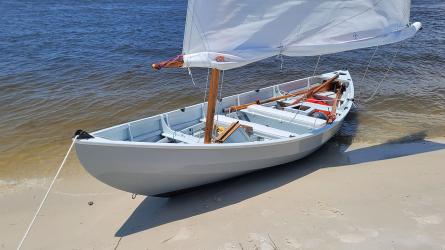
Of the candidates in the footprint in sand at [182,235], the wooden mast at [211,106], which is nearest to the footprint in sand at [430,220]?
the footprint in sand at [182,235]

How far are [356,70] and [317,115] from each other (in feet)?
31.8

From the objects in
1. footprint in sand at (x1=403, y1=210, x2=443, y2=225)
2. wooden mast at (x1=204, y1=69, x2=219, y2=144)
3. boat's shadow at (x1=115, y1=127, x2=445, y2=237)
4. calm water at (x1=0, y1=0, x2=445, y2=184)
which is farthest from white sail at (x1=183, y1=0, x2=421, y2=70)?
footprint in sand at (x1=403, y1=210, x2=443, y2=225)

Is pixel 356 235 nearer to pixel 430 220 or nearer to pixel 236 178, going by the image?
pixel 430 220

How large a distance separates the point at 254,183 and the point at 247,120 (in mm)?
2613

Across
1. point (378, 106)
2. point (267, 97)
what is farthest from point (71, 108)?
point (378, 106)

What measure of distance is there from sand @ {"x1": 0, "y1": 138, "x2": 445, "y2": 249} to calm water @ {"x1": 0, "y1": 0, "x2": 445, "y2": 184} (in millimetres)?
1891

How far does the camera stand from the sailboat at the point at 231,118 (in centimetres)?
746

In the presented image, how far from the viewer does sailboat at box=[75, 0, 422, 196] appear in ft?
24.5

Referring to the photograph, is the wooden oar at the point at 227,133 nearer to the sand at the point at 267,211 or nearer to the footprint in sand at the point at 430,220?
the sand at the point at 267,211

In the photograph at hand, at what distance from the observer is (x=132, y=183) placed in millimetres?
7672

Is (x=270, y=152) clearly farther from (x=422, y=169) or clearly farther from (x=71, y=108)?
(x=71, y=108)

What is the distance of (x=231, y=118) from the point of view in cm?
1048

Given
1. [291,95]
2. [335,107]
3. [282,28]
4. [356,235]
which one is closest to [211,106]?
[282,28]

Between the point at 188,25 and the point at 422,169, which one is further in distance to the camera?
the point at 422,169
